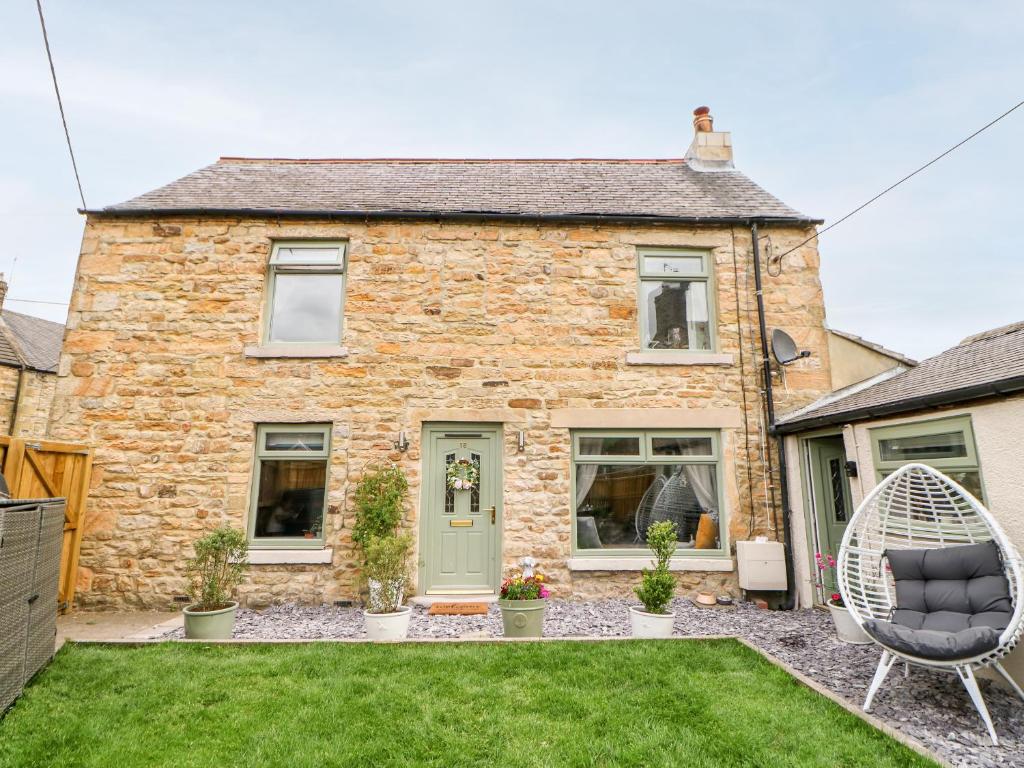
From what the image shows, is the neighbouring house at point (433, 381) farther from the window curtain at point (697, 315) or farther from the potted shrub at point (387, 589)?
the potted shrub at point (387, 589)

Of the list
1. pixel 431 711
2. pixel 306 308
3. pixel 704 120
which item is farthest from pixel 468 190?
pixel 431 711

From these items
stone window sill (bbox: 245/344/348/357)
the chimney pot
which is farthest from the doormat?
the chimney pot

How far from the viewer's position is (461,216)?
7281mm

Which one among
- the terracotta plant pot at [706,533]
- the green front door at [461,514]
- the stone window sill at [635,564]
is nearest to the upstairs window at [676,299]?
the terracotta plant pot at [706,533]

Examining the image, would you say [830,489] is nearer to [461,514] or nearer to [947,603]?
[947,603]

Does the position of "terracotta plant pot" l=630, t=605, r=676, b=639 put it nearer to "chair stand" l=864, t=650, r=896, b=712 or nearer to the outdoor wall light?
"chair stand" l=864, t=650, r=896, b=712

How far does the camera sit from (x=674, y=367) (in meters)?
7.06

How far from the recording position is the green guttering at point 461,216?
7145 mm

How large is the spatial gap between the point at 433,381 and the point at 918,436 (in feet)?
18.0

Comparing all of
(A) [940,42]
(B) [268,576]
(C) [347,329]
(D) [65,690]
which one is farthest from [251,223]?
(A) [940,42]

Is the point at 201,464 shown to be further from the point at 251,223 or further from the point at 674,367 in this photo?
the point at 674,367

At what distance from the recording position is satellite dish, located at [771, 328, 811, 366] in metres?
6.91

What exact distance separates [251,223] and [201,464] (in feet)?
11.4

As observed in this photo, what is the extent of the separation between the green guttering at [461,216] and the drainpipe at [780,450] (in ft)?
1.99
